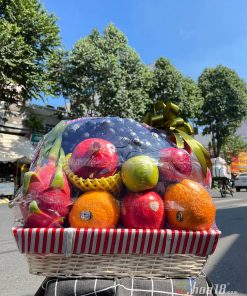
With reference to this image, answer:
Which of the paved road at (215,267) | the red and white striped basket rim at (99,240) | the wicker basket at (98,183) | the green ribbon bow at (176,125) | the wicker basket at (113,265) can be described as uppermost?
the green ribbon bow at (176,125)

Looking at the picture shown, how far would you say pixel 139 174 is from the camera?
5.27ft

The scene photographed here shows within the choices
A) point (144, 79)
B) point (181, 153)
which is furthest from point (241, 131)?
point (181, 153)

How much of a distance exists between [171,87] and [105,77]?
660 centimetres

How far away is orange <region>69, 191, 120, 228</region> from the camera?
1600mm

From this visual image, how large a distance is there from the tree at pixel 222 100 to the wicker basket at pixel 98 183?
114ft

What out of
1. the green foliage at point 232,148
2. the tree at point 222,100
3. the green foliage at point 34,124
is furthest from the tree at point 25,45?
the green foliage at point 232,148

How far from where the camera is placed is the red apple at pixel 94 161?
169 cm

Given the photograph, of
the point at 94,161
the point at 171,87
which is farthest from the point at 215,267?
the point at 171,87

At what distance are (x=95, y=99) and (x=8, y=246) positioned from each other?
19.6 meters

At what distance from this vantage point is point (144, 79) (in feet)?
84.0

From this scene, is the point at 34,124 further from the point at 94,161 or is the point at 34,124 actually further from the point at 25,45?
the point at 94,161

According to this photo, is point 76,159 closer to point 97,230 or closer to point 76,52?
point 97,230

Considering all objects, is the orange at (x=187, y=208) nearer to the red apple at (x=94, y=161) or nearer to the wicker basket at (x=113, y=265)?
the wicker basket at (x=113, y=265)

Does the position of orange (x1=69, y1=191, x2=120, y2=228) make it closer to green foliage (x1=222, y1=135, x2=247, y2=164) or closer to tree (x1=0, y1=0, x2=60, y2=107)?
tree (x1=0, y1=0, x2=60, y2=107)
